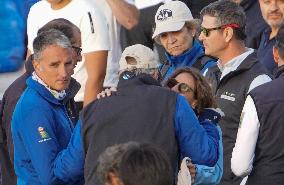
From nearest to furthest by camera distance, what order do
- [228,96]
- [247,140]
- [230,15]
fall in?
[247,140], [228,96], [230,15]

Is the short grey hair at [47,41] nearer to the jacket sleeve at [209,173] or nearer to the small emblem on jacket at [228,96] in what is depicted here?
the jacket sleeve at [209,173]

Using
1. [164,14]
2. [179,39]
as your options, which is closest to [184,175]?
[179,39]

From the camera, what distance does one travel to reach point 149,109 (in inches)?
176

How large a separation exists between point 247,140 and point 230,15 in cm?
154

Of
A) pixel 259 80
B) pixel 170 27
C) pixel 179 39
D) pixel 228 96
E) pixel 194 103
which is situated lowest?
pixel 228 96

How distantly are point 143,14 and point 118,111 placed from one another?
4.11 metres

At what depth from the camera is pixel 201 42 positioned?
705cm

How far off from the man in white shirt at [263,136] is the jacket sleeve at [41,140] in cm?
123

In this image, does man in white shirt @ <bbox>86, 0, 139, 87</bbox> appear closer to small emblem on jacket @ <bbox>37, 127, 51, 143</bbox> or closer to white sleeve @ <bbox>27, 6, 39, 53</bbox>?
white sleeve @ <bbox>27, 6, 39, 53</bbox>

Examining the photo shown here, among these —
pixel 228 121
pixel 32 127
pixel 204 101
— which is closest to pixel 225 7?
pixel 228 121

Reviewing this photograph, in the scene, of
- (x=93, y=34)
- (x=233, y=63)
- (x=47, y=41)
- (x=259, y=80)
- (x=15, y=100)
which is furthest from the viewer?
(x=93, y=34)

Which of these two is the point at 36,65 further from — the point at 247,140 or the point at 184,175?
the point at 247,140

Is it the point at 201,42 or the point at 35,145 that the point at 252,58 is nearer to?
the point at 201,42

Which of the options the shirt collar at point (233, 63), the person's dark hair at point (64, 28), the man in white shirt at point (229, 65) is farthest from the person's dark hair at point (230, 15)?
the person's dark hair at point (64, 28)
